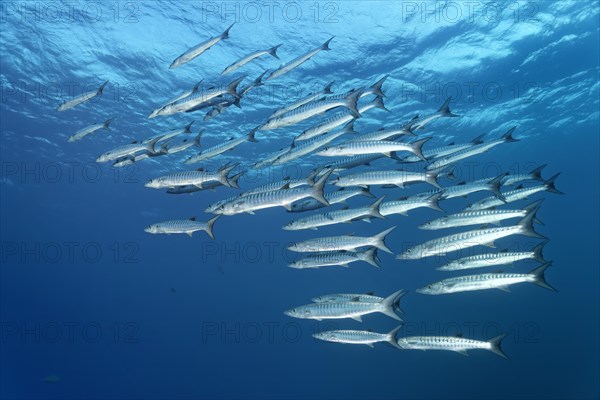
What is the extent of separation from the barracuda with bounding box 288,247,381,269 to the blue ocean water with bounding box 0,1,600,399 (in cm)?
961

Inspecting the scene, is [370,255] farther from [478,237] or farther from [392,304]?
[478,237]

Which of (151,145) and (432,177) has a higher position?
(151,145)

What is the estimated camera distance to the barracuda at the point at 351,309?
7316 mm

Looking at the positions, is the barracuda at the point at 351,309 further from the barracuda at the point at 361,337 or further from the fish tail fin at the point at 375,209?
the fish tail fin at the point at 375,209

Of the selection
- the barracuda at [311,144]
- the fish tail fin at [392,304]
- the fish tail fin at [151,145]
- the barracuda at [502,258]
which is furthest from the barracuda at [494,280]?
the fish tail fin at [151,145]

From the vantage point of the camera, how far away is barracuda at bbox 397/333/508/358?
6.98 m

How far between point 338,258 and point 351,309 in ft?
3.50

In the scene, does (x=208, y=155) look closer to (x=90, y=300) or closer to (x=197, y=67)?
(x=197, y=67)

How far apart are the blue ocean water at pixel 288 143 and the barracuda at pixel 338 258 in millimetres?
9606

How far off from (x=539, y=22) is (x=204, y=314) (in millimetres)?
91633

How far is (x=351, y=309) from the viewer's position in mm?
7656

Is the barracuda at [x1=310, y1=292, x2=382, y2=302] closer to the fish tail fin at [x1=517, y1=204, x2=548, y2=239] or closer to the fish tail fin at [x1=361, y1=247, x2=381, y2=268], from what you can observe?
the fish tail fin at [x1=361, y1=247, x2=381, y2=268]

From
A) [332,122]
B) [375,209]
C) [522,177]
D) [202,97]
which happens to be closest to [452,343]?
[375,209]

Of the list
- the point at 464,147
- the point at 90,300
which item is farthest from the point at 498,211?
the point at 90,300
